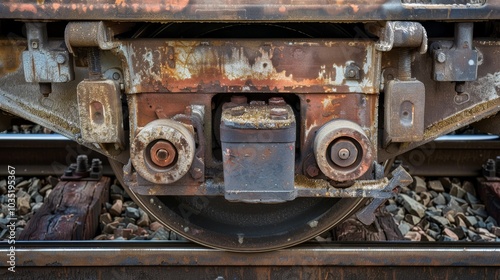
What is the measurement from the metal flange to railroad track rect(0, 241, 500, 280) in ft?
2.46

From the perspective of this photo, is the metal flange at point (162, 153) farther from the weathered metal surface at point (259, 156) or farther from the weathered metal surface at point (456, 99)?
the weathered metal surface at point (456, 99)

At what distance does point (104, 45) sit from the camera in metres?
2.37

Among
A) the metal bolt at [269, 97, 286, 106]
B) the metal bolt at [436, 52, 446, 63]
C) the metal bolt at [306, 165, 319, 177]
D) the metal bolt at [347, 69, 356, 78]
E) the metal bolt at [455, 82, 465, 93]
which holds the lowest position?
the metal bolt at [306, 165, 319, 177]

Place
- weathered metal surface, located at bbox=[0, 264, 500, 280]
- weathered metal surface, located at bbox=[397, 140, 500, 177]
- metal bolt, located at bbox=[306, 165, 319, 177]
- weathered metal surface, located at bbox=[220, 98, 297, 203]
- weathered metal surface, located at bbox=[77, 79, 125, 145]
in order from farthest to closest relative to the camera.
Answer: weathered metal surface, located at bbox=[397, 140, 500, 177]
weathered metal surface, located at bbox=[0, 264, 500, 280]
metal bolt, located at bbox=[306, 165, 319, 177]
weathered metal surface, located at bbox=[77, 79, 125, 145]
weathered metal surface, located at bbox=[220, 98, 297, 203]

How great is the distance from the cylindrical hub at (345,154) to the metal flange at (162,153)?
512 mm

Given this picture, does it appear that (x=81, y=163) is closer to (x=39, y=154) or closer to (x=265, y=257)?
(x=39, y=154)

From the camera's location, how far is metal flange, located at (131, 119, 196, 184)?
7.64 ft

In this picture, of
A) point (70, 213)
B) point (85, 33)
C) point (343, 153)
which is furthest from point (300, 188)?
point (70, 213)

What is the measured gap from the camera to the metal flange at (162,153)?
2.33m

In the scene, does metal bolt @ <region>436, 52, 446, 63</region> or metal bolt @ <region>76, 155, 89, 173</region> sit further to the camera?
metal bolt @ <region>76, 155, 89, 173</region>

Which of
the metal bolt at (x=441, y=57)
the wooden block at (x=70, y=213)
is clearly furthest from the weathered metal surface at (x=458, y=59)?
the wooden block at (x=70, y=213)

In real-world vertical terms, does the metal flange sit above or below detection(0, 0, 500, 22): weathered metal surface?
below

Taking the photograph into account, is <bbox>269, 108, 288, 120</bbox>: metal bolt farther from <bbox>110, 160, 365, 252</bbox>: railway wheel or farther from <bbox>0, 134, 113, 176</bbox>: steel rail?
<bbox>0, 134, 113, 176</bbox>: steel rail

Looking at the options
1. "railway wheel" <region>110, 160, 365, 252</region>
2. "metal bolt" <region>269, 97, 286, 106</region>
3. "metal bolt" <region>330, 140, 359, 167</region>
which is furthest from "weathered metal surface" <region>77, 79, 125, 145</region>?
"metal bolt" <region>330, 140, 359, 167</region>
